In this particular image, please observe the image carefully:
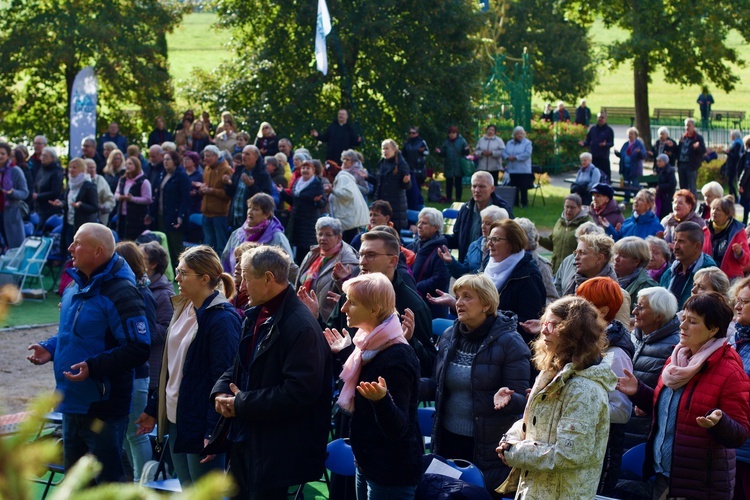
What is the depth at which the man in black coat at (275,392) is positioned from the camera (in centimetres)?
456

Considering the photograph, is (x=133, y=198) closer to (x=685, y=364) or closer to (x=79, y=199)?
(x=79, y=199)

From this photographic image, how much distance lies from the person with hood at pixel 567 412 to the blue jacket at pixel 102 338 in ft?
7.70

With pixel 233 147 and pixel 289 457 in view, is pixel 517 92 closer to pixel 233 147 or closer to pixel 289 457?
pixel 233 147

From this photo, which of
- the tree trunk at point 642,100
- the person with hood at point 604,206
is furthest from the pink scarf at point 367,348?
the tree trunk at point 642,100

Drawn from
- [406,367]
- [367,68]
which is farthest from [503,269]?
[367,68]

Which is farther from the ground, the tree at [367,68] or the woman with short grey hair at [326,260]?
the tree at [367,68]

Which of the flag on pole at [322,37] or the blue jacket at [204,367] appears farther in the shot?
the flag on pole at [322,37]

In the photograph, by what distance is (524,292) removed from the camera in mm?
6672

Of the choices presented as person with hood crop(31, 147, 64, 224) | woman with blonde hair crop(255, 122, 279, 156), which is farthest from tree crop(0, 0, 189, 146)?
person with hood crop(31, 147, 64, 224)

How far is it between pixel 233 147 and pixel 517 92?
10454mm

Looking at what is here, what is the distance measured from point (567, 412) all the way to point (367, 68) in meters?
19.6

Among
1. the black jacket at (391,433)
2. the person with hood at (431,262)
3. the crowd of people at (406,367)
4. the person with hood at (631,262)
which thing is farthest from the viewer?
the person with hood at (431,262)

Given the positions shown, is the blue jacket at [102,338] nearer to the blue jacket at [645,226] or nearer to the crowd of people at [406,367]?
the crowd of people at [406,367]

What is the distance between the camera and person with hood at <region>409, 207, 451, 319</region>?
8086 mm
